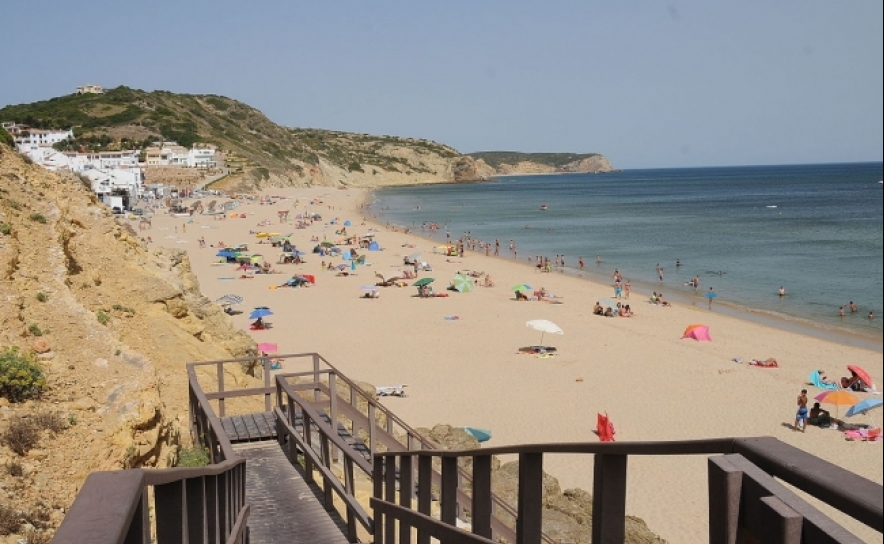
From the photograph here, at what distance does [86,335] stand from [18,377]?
1528 mm

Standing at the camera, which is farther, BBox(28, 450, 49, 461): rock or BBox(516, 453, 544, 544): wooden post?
BBox(28, 450, 49, 461): rock

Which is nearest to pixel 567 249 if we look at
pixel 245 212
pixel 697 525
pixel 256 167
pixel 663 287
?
pixel 663 287

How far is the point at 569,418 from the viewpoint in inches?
627

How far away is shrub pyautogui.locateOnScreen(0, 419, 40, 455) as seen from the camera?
5570 millimetres

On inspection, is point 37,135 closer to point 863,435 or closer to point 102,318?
point 102,318

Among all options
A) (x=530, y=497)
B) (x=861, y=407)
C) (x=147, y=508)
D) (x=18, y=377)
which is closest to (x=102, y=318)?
(x=18, y=377)

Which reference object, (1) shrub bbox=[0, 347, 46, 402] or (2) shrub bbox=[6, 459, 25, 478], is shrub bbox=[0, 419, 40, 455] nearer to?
→ (2) shrub bbox=[6, 459, 25, 478]

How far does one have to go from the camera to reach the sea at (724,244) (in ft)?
94.8

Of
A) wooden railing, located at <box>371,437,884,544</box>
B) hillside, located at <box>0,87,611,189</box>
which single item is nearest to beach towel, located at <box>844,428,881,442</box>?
wooden railing, located at <box>371,437,884,544</box>

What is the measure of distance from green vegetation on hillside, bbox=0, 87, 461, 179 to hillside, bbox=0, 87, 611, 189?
0.46 feet

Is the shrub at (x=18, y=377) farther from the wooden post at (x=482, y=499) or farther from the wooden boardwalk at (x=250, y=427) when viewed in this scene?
the wooden post at (x=482, y=499)

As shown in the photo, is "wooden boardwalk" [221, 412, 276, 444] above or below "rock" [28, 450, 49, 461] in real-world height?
below

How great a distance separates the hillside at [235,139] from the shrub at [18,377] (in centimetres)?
8875

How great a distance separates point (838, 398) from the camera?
50.2 ft
